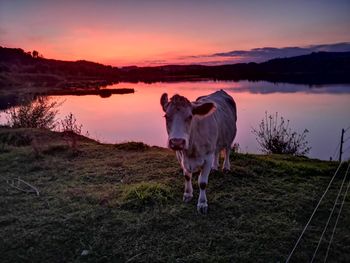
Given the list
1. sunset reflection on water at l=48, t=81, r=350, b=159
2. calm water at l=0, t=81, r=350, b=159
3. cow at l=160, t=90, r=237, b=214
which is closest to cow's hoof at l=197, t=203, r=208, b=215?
cow at l=160, t=90, r=237, b=214

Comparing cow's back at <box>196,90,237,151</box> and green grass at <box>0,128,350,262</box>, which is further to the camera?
cow's back at <box>196,90,237,151</box>

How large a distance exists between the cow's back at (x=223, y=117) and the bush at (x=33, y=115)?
34.8 feet

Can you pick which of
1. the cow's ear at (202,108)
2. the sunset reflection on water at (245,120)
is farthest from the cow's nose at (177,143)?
the sunset reflection on water at (245,120)

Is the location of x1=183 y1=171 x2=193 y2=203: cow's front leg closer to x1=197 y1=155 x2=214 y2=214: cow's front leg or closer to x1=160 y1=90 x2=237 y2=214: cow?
x1=160 y1=90 x2=237 y2=214: cow

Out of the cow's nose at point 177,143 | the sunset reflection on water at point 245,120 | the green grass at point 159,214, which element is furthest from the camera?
the sunset reflection on water at point 245,120

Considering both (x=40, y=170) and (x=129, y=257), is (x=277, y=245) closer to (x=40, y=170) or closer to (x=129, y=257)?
(x=129, y=257)

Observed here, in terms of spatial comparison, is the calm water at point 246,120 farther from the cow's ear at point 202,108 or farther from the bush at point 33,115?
the cow's ear at point 202,108

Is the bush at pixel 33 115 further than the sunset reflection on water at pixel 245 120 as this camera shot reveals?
No

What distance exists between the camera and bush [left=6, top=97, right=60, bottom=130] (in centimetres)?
1521

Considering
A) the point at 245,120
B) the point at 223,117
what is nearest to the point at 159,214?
the point at 223,117

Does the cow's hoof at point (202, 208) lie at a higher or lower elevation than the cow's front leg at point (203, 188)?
lower

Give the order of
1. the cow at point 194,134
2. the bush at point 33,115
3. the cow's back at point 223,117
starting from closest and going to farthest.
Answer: the cow at point 194,134 → the cow's back at point 223,117 → the bush at point 33,115

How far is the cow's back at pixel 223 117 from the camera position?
6469mm

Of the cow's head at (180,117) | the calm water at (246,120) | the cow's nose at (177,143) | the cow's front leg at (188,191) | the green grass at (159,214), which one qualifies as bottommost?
the calm water at (246,120)
